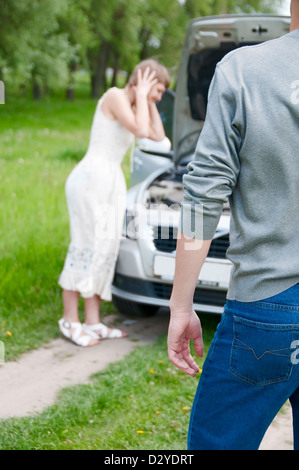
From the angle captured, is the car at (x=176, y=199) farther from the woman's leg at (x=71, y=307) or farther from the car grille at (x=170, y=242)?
the woman's leg at (x=71, y=307)

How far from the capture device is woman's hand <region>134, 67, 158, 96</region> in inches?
186

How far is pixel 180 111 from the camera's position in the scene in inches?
222

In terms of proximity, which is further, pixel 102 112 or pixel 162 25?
pixel 162 25

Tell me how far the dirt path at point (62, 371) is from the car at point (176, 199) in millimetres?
280

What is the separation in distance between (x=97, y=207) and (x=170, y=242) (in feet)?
1.82

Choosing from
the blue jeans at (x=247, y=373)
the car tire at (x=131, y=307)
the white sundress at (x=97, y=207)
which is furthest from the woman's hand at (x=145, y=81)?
the blue jeans at (x=247, y=373)

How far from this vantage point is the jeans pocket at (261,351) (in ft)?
5.41

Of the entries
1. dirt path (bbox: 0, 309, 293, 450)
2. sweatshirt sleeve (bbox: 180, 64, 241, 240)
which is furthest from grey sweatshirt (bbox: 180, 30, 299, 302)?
dirt path (bbox: 0, 309, 293, 450)

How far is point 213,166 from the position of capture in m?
1.64

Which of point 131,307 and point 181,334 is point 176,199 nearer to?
point 131,307

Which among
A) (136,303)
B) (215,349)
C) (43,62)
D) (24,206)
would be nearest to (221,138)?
(215,349)

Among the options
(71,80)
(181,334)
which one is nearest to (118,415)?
(181,334)
